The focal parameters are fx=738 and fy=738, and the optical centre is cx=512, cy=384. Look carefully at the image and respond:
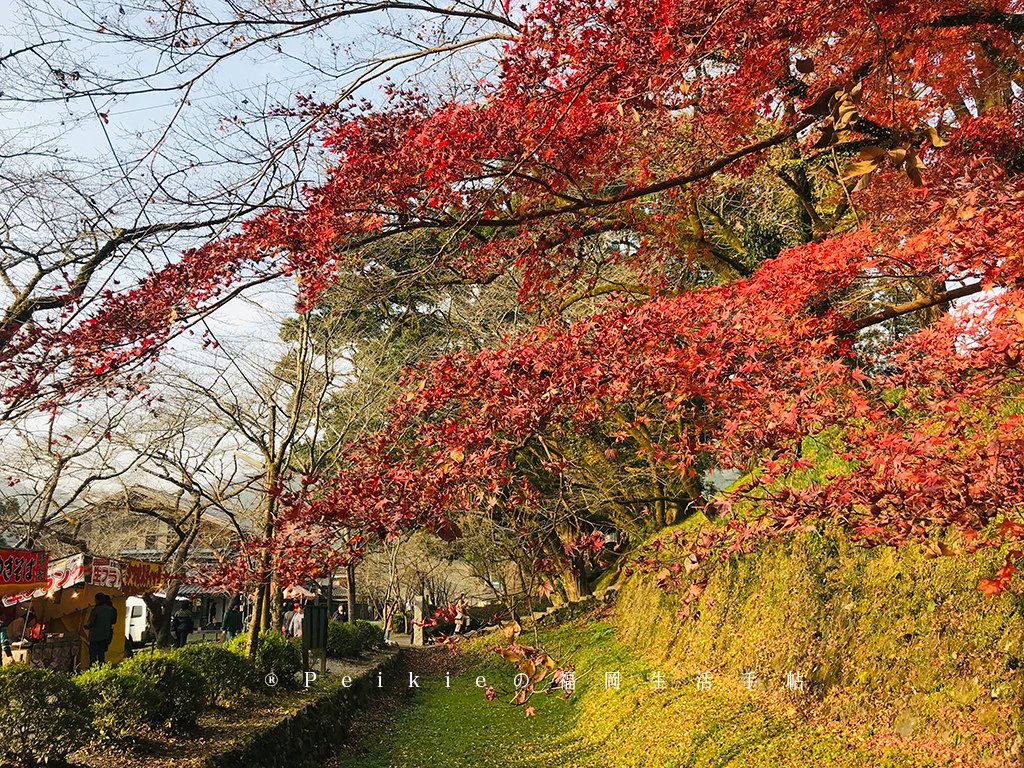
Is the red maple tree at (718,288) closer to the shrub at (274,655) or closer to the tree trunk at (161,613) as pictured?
the shrub at (274,655)

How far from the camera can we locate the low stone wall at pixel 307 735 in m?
8.04

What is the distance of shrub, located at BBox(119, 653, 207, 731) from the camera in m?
8.12

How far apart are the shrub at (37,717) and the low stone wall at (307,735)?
4.30 ft

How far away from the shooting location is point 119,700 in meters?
7.50

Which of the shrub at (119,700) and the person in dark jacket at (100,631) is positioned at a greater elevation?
the person in dark jacket at (100,631)

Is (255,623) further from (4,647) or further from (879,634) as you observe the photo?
(879,634)

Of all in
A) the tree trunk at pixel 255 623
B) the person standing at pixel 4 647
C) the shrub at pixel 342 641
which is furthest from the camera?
the shrub at pixel 342 641

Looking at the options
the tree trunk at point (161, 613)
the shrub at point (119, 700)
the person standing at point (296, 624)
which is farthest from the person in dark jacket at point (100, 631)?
the person standing at point (296, 624)

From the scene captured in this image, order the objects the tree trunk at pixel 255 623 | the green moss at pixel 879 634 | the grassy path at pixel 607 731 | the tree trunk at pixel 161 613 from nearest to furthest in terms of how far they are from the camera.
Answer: the green moss at pixel 879 634 < the grassy path at pixel 607 731 < the tree trunk at pixel 255 623 < the tree trunk at pixel 161 613

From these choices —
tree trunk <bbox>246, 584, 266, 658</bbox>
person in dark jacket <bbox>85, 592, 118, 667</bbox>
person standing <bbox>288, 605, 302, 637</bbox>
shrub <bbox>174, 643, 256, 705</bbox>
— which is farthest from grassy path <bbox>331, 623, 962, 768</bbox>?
person in dark jacket <bbox>85, 592, 118, 667</bbox>

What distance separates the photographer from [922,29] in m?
5.69

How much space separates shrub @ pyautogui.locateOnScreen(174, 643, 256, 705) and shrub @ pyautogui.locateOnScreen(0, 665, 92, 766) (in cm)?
229

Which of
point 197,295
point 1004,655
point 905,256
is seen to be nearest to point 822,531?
point 1004,655

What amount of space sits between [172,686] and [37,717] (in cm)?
220
